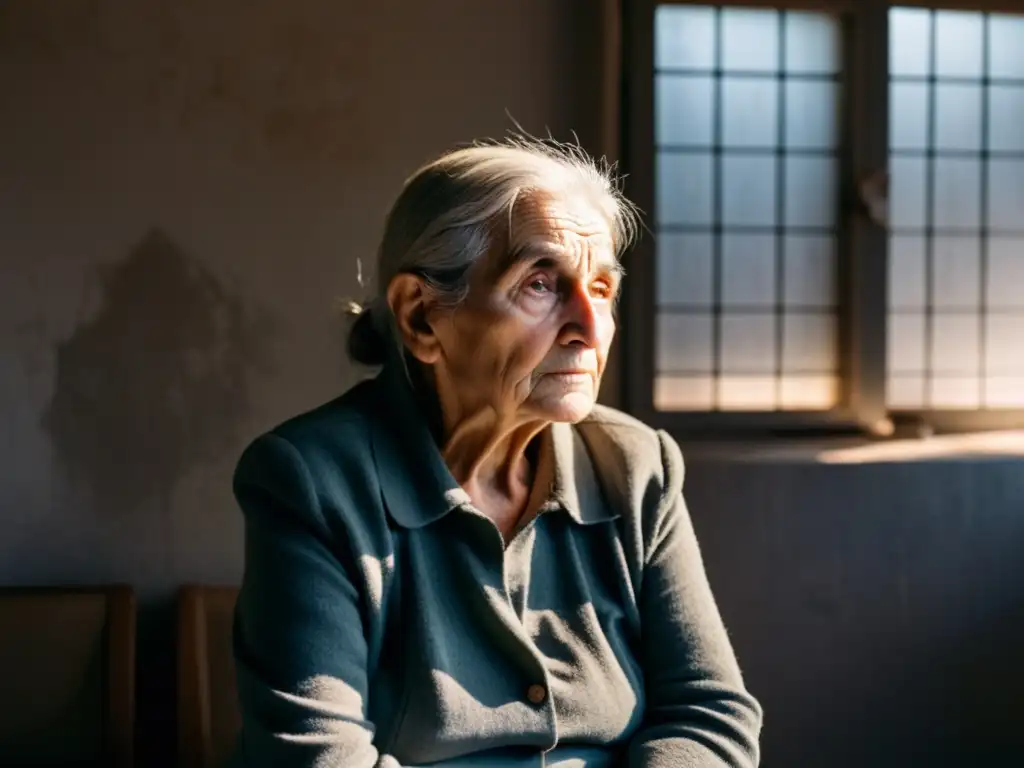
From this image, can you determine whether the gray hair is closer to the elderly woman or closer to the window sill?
the elderly woman

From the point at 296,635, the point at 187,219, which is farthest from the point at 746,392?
the point at 296,635

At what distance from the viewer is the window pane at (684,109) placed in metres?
3.51

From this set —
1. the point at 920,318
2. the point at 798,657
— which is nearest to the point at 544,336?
the point at 798,657

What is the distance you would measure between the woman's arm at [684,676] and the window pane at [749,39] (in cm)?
204

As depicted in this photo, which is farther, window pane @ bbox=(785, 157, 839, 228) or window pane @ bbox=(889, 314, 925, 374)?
window pane @ bbox=(889, 314, 925, 374)

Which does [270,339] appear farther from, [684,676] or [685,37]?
[684,676]

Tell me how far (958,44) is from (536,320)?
251 centimetres

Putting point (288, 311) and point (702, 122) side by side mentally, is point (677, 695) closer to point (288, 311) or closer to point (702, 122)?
point (288, 311)

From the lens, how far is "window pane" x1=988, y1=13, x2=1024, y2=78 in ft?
12.1

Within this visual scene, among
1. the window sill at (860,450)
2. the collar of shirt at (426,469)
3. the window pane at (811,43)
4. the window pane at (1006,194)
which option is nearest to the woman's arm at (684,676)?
the collar of shirt at (426,469)

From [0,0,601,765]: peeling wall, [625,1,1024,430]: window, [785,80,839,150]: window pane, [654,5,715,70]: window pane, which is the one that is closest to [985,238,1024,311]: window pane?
[625,1,1024,430]: window

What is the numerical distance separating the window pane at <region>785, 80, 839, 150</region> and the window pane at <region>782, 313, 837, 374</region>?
469 mm

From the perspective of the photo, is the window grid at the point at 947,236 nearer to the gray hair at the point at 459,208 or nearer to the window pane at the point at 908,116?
the window pane at the point at 908,116

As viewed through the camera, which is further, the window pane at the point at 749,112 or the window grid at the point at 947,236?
the window grid at the point at 947,236
